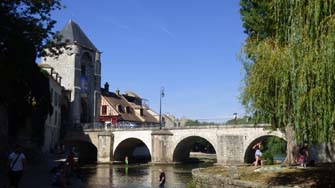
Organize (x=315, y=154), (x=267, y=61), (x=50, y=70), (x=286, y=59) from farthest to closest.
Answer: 1. (x=50, y=70)
2. (x=315, y=154)
3. (x=267, y=61)
4. (x=286, y=59)

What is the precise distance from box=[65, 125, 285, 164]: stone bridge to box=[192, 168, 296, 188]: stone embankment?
1490 centimetres

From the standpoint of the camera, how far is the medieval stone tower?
50.9m

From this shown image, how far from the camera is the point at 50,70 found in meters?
43.7

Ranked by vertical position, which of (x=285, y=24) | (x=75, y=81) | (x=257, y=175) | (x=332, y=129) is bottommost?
(x=257, y=175)

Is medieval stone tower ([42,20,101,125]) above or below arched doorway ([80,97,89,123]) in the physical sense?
above

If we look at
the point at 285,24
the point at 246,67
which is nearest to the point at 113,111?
the point at 246,67

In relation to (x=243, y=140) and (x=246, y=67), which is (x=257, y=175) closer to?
(x=246, y=67)

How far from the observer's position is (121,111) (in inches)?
2282

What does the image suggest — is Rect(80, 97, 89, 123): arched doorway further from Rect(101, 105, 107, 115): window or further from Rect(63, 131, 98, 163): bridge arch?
Rect(63, 131, 98, 163): bridge arch

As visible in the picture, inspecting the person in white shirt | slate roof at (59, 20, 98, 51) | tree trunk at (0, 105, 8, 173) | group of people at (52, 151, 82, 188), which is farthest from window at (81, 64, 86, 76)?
the person in white shirt

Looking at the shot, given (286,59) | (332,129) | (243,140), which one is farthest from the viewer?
(243,140)

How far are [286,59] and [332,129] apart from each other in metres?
2.05

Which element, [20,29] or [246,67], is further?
[246,67]

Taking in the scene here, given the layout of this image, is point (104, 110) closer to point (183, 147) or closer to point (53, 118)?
point (53, 118)
